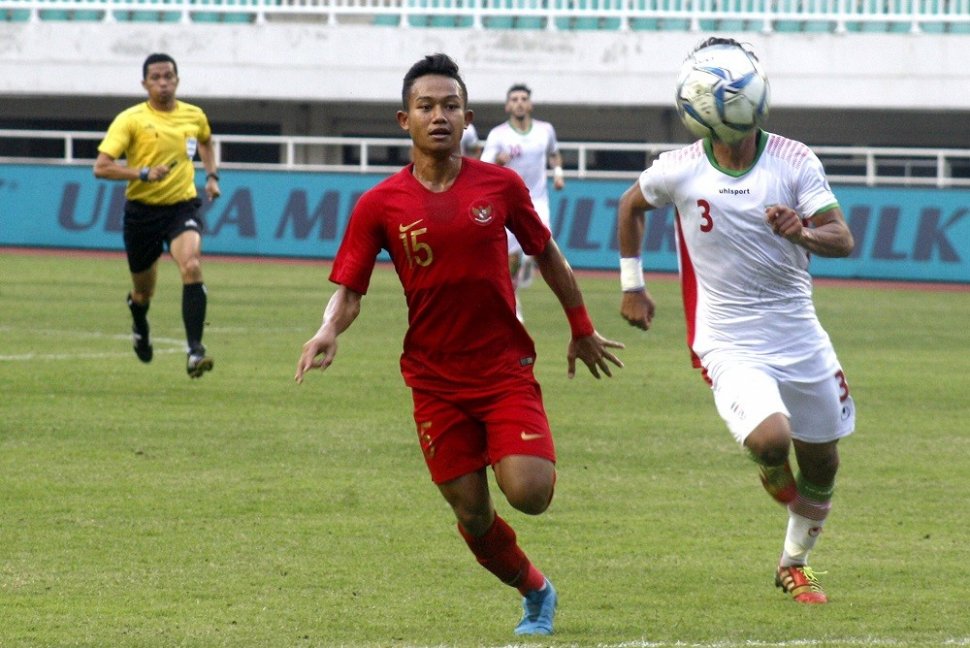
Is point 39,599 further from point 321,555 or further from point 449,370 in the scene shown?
point 449,370

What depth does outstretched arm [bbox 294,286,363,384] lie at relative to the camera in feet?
20.9

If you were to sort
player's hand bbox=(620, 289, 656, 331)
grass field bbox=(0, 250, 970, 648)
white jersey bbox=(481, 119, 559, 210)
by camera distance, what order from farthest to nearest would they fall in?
white jersey bbox=(481, 119, 559, 210) → player's hand bbox=(620, 289, 656, 331) → grass field bbox=(0, 250, 970, 648)

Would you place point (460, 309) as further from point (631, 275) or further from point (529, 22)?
point (529, 22)

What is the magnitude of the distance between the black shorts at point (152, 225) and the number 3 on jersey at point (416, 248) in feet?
26.0

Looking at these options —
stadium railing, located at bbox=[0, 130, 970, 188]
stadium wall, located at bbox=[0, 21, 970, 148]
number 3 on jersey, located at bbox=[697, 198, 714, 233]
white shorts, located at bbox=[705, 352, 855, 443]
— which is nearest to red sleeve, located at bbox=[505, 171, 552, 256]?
number 3 on jersey, located at bbox=[697, 198, 714, 233]

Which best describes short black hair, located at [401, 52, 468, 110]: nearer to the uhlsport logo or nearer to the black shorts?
the uhlsport logo

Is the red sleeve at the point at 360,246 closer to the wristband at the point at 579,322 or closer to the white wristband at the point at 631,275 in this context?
the wristband at the point at 579,322

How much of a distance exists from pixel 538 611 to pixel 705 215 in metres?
1.73

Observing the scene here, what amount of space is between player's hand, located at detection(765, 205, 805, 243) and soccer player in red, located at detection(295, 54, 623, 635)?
34.0 inches

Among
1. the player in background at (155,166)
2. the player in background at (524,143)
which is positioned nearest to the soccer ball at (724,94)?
the player in background at (155,166)

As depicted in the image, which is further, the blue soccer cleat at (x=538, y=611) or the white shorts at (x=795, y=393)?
the white shorts at (x=795, y=393)

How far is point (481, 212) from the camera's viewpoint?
6723mm

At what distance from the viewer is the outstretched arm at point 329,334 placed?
250 inches

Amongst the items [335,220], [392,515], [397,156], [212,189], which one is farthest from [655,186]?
[397,156]
